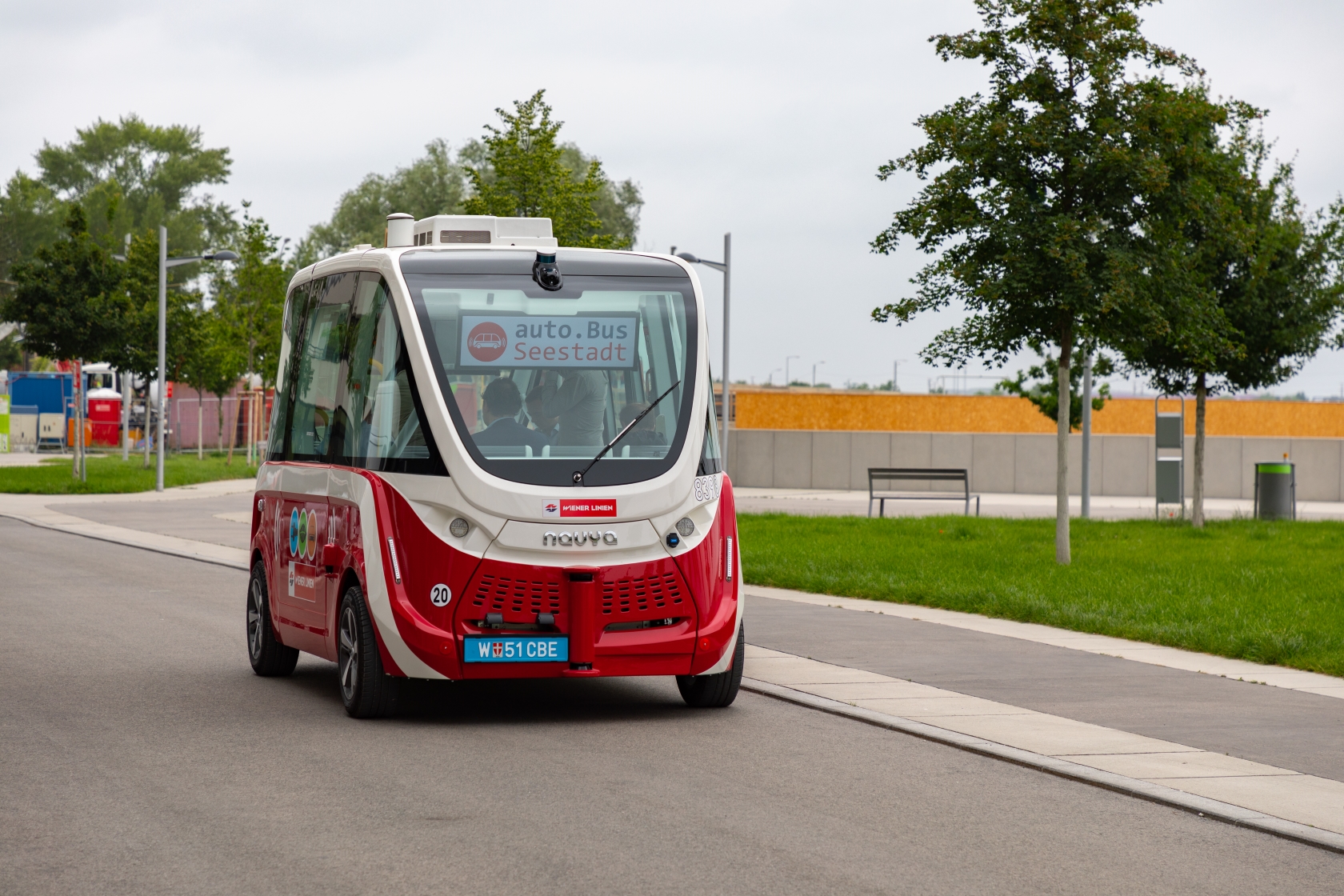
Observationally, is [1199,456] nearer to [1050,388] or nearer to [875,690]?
[1050,388]

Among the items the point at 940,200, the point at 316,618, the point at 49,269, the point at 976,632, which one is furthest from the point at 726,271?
the point at 316,618

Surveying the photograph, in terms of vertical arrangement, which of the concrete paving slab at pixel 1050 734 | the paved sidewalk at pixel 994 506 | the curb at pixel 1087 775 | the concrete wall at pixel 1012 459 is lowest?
the curb at pixel 1087 775

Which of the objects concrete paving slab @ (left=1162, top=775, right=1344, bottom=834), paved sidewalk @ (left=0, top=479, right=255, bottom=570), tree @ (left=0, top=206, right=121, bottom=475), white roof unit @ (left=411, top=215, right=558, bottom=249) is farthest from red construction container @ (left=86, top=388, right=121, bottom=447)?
concrete paving slab @ (left=1162, top=775, right=1344, bottom=834)

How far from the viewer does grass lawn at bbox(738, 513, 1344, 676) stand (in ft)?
42.8

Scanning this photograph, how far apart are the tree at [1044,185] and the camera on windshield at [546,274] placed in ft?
27.6

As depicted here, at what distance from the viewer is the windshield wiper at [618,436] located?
922 cm

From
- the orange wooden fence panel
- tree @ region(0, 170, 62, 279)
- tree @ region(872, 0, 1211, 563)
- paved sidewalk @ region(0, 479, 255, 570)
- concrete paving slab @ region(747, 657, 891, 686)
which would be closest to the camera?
concrete paving slab @ region(747, 657, 891, 686)

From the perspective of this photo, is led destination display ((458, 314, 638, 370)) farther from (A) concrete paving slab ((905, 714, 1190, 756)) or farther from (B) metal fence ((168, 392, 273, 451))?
(B) metal fence ((168, 392, 273, 451))

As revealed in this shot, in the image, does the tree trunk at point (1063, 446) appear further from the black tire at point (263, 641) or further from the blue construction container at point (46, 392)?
the blue construction container at point (46, 392)

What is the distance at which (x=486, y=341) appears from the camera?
31.2 feet

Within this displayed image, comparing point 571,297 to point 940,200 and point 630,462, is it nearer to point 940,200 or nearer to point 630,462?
point 630,462

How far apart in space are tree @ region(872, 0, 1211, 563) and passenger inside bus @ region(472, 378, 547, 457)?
29.2 feet

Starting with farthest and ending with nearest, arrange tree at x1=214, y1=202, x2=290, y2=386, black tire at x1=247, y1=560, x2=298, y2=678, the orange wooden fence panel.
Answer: tree at x1=214, y1=202, x2=290, y2=386, the orange wooden fence panel, black tire at x1=247, y1=560, x2=298, y2=678

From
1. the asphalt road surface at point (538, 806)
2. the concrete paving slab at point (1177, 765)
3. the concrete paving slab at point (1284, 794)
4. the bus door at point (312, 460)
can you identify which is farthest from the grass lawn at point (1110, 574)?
the bus door at point (312, 460)
